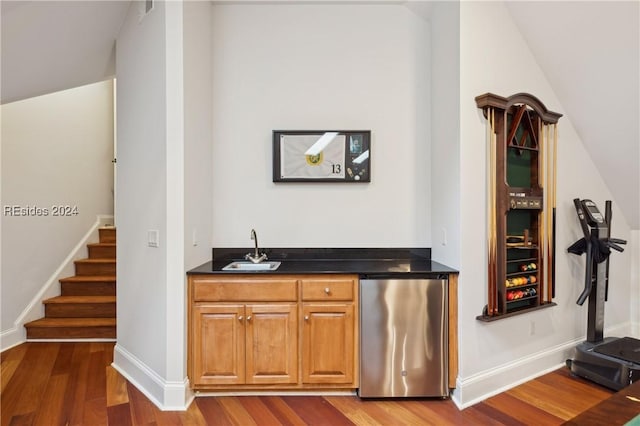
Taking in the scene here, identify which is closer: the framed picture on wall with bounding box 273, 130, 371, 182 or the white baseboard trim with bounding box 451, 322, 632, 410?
the white baseboard trim with bounding box 451, 322, 632, 410

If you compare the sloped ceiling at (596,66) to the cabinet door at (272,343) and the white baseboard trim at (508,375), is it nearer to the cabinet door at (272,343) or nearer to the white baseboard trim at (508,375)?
the white baseboard trim at (508,375)

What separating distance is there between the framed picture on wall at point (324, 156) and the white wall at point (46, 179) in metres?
2.83

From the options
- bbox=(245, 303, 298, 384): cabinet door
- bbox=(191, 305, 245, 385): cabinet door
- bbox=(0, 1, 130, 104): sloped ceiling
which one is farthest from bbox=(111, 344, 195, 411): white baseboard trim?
bbox=(0, 1, 130, 104): sloped ceiling

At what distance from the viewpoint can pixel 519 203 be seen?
7.41ft

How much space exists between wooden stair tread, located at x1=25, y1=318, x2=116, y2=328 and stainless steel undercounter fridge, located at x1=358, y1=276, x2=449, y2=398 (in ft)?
9.03

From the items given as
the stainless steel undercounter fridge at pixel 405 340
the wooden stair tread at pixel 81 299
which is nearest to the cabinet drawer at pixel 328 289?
the stainless steel undercounter fridge at pixel 405 340

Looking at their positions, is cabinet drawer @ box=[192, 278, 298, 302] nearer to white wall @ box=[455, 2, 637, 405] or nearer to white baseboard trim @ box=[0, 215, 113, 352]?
white wall @ box=[455, 2, 637, 405]

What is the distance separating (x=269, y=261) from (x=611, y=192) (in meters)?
3.42

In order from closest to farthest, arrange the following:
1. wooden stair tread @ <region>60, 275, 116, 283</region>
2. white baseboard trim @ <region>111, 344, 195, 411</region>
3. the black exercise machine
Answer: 1. white baseboard trim @ <region>111, 344, 195, 411</region>
2. the black exercise machine
3. wooden stair tread @ <region>60, 275, 116, 283</region>

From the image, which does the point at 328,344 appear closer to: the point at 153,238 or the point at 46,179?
the point at 153,238

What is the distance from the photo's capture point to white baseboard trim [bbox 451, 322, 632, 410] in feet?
6.93

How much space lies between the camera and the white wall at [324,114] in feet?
8.66

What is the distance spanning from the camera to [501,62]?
7.55 ft

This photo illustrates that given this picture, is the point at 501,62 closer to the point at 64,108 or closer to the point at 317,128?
the point at 317,128
